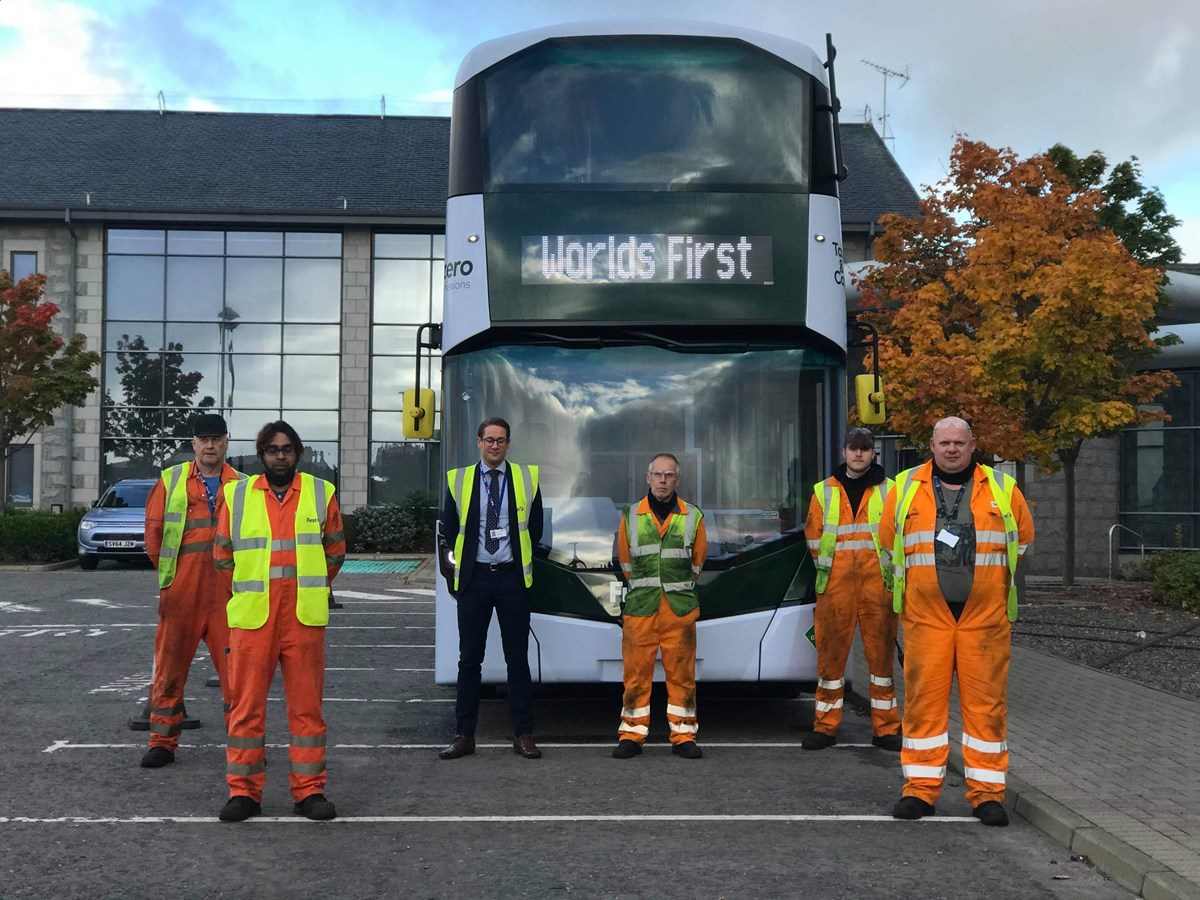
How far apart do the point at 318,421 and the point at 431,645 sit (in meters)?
19.2

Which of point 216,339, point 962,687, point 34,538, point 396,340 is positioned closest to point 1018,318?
point 962,687

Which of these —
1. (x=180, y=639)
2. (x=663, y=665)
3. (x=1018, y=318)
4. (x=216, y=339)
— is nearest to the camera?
(x=180, y=639)

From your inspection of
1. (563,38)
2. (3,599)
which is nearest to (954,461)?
(563,38)

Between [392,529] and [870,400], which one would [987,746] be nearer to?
[870,400]

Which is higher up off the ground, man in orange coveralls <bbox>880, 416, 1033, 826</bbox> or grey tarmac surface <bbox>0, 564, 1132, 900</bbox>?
man in orange coveralls <bbox>880, 416, 1033, 826</bbox>

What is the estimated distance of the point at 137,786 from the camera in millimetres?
7156

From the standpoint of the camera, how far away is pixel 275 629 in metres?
6.40

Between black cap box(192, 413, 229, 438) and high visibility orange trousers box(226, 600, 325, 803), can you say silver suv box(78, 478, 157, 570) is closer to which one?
black cap box(192, 413, 229, 438)

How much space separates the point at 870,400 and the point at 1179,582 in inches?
373

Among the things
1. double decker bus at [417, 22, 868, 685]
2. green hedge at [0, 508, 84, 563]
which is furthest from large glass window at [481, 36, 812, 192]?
green hedge at [0, 508, 84, 563]

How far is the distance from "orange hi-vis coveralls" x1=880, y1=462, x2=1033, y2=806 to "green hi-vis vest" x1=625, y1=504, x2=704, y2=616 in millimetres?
1715

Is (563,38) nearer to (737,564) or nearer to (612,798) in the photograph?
(737,564)

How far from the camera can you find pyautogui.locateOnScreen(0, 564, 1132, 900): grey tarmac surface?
5.36 metres

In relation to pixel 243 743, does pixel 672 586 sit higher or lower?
higher
